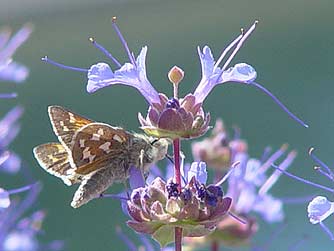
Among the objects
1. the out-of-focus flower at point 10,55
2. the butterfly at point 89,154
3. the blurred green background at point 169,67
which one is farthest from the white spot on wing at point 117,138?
the blurred green background at point 169,67

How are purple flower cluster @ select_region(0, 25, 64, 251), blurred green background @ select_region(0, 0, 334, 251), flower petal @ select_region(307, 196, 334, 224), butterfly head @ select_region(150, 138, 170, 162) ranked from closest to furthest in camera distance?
flower petal @ select_region(307, 196, 334, 224), butterfly head @ select_region(150, 138, 170, 162), purple flower cluster @ select_region(0, 25, 64, 251), blurred green background @ select_region(0, 0, 334, 251)

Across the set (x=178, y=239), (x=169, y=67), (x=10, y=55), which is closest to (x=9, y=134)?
(x=10, y=55)

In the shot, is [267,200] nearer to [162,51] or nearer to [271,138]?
[271,138]

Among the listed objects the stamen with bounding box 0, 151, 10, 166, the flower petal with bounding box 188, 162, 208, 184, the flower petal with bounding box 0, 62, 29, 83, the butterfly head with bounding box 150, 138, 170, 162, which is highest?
the flower petal with bounding box 188, 162, 208, 184

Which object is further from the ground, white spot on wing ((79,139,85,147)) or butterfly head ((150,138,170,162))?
white spot on wing ((79,139,85,147))

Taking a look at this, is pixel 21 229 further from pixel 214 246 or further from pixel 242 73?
pixel 242 73

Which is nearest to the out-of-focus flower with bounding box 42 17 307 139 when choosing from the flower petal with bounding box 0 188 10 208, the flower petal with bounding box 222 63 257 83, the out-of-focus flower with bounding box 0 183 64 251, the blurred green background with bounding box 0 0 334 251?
the flower petal with bounding box 222 63 257 83

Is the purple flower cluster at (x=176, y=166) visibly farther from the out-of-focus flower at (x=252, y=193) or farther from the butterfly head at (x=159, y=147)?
the out-of-focus flower at (x=252, y=193)

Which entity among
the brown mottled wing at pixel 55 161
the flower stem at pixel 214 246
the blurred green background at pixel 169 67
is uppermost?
the brown mottled wing at pixel 55 161

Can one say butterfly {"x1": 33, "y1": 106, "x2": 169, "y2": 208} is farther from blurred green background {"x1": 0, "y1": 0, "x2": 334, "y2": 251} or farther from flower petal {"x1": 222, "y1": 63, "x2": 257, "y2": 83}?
blurred green background {"x1": 0, "y1": 0, "x2": 334, "y2": 251}
